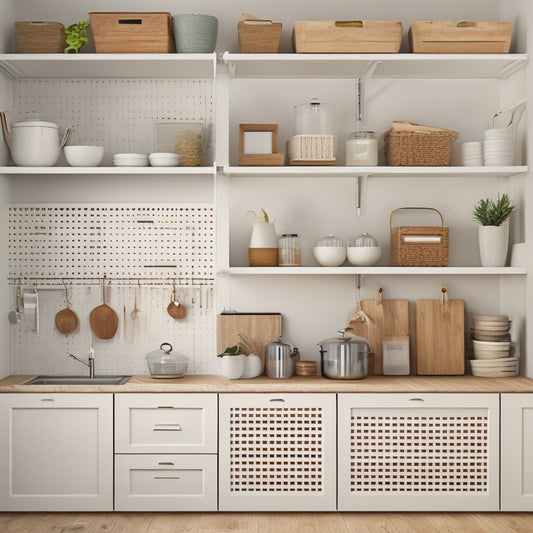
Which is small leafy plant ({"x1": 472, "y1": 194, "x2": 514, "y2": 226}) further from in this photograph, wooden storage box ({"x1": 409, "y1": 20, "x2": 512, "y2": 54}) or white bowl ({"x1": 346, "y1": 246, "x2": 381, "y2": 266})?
wooden storage box ({"x1": 409, "y1": 20, "x2": 512, "y2": 54})

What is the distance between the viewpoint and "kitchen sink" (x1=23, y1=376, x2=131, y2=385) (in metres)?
4.04

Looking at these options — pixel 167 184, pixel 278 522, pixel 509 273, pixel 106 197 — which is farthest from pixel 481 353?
pixel 106 197

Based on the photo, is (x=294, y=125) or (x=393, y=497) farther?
(x=294, y=125)

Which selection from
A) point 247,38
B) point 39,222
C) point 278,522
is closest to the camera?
point 278,522

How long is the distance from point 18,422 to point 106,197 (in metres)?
1.31

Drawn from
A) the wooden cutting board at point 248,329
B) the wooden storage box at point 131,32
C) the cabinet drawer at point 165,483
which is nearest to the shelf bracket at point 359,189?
the wooden cutting board at point 248,329

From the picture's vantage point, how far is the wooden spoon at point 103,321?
13.8 ft

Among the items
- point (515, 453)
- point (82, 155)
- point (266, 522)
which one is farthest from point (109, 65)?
point (515, 453)

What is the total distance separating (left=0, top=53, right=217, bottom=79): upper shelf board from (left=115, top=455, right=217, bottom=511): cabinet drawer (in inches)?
80.2

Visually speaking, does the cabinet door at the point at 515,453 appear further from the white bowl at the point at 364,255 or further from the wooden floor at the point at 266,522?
the white bowl at the point at 364,255

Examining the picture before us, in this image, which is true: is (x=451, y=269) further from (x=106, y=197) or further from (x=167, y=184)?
(x=106, y=197)

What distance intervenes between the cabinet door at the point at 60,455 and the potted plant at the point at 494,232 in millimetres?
2128

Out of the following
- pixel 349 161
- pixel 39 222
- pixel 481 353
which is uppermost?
pixel 349 161

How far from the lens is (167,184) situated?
4250 mm
